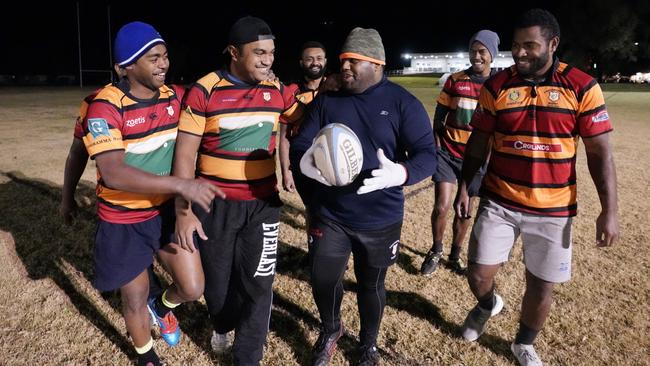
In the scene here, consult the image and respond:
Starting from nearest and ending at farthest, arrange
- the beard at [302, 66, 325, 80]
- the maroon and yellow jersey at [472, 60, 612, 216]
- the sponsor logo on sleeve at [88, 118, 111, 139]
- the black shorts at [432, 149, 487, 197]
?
1. the sponsor logo on sleeve at [88, 118, 111, 139]
2. the maroon and yellow jersey at [472, 60, 612, 216]
3. the black shorts at [432, 149, 487, 197]
4. the beard at [302, 66, 325, 80]

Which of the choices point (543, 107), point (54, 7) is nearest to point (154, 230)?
point (543, 107)

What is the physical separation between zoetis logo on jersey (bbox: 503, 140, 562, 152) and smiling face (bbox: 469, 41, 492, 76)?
1884mm

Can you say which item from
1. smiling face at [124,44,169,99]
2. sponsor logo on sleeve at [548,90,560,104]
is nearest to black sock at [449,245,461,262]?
sponsor logo on sleeve at [548,90,560,104]

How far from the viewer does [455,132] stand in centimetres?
481

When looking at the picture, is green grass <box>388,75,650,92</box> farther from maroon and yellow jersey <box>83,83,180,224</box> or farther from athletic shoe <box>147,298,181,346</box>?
maroon and yellow jersey <box>83,83,180,224</box>

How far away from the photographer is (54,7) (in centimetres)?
5319

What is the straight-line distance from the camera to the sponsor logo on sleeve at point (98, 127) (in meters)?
2.56

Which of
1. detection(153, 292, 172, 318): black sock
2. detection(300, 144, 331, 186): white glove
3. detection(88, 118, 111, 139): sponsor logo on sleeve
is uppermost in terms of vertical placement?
detection(88, 118, 111, 139): sponsor logo on sleeve

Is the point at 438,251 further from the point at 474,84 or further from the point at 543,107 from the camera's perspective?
the point at 543,107

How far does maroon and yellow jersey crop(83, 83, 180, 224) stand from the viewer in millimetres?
2592

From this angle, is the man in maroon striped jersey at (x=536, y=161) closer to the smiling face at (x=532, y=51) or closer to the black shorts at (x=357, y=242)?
the smiling face at (x=532, y=51)

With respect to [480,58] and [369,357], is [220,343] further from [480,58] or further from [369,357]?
[480,58]

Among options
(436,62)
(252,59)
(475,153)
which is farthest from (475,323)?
(436,62)

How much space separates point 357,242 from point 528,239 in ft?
3.97
